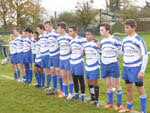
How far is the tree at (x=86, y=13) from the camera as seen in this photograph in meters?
44.9

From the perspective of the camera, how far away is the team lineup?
5301mm

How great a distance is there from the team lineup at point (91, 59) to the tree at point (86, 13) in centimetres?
3583

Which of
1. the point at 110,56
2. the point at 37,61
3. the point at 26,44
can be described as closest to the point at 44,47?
the point at 37,61

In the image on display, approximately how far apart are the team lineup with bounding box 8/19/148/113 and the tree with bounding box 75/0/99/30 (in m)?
35.8

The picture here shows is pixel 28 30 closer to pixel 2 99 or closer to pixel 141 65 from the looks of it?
pixel 2 99

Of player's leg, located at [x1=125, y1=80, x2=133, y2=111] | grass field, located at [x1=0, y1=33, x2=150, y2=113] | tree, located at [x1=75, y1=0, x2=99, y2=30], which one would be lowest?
grass field, located at [x1=0, y1=33, x2=150, y2=113]

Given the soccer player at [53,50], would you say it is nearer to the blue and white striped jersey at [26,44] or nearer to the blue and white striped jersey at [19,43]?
the blue and white striped jersey at [26,44]

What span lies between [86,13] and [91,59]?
132 feet

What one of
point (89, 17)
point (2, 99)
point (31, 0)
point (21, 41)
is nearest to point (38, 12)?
point (31, 0)

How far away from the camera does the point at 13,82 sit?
9656mm

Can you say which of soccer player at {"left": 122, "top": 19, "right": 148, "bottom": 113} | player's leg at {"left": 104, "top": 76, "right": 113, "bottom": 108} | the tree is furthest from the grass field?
the tree

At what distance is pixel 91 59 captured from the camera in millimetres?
6164

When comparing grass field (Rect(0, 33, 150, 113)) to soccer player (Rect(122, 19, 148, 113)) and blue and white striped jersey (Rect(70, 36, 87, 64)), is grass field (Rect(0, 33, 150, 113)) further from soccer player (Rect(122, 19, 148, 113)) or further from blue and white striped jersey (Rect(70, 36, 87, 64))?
blue and white striped jersey (Rect(70, 36, 87, 64))

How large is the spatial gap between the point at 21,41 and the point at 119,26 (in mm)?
30786
